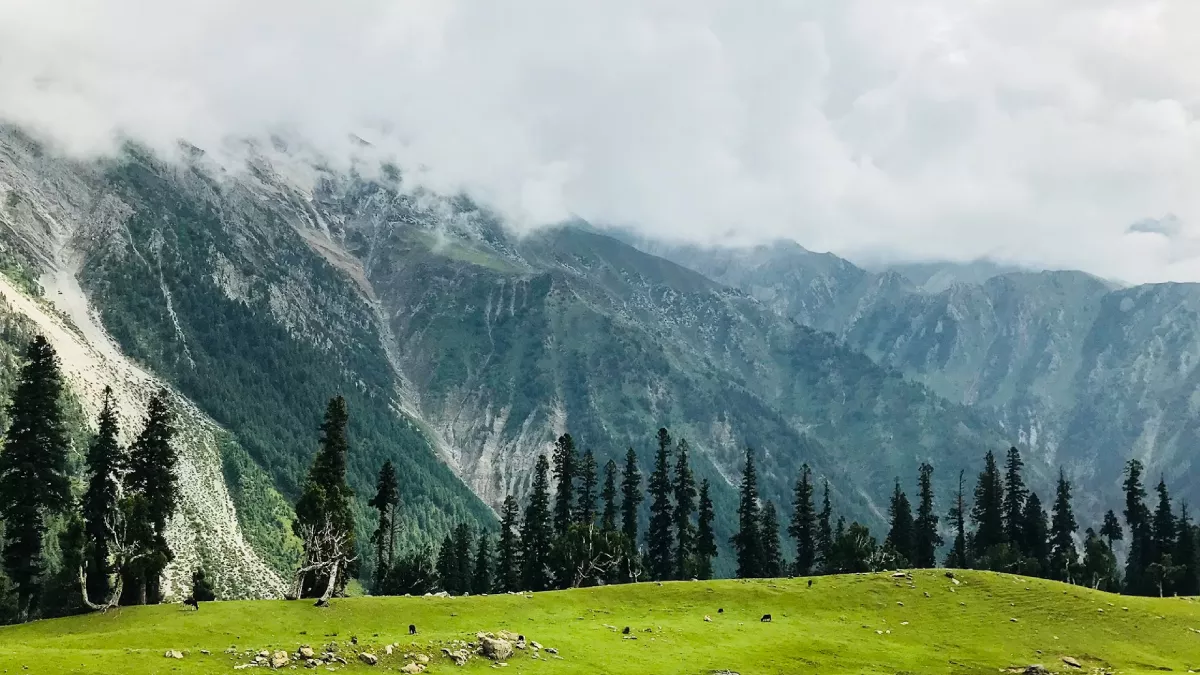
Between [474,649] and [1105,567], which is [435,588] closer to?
[474,649]

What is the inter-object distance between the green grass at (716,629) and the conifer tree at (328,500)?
9027 millimetres

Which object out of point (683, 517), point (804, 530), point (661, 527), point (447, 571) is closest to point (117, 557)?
point (447, 571)

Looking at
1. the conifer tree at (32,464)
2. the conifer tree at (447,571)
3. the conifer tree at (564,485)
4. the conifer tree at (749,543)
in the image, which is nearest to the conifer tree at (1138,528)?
the conifer tree at (749,543)

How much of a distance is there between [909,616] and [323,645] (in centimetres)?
5325

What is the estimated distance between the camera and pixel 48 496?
270 ft

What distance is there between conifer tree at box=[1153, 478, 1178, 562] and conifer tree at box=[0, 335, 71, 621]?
154m

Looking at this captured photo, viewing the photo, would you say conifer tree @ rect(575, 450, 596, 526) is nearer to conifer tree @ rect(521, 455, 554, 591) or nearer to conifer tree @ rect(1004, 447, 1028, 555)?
conifer tree @ rect(521, 455, 554, 591)

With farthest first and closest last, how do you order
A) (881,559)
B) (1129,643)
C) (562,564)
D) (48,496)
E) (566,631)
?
1. (881,559)
2. (562,564)
3. (48,496)
4. (1129,643)
5. (566,631)

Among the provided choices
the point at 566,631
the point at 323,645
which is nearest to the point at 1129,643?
the point at 566,631

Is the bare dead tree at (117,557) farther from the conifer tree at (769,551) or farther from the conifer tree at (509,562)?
the conifer tree at (769,551)

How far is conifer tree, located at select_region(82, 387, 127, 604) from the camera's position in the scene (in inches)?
3209

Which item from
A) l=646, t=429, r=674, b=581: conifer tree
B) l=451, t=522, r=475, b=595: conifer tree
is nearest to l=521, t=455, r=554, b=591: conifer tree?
l=646, t=429, r=674, b=581: conifer tree

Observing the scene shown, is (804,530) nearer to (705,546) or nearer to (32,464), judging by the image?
(705,546)

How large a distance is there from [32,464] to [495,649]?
50.5 m
